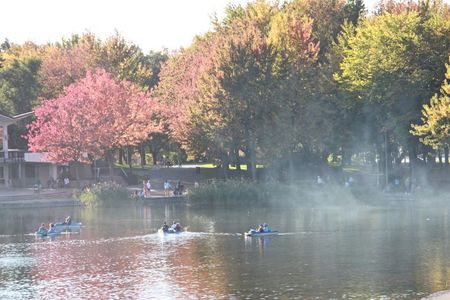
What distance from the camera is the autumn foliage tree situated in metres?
91.1

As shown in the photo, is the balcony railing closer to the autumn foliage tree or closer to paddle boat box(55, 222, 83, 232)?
the autumn foliage tree

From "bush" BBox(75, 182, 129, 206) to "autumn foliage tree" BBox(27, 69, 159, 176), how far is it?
962cm

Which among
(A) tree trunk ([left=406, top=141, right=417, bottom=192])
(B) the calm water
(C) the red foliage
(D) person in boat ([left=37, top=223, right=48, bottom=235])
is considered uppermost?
(C) the red foliage

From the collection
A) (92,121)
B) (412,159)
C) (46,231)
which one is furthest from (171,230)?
(412,159)

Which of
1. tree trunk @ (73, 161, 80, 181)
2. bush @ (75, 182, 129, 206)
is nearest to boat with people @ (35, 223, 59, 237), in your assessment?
bush @ (75, 182, 129, 206)

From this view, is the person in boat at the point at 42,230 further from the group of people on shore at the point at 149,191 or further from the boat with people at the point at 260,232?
the group of people on shore at the point at 149,191

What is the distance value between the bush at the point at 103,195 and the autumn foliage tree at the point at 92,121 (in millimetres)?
9621

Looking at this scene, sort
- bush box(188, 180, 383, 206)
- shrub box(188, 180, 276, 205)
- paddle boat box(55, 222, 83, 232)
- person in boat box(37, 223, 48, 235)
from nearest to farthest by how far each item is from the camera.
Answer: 1. person in boat box(37, 223, 48, 235)
2. paddle boat box(55, 222, 83, 232)
3. bush box(188, 180, 383, 206)
4. shrub box(188, 180, 276, 205)

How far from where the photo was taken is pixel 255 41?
87.2 meters

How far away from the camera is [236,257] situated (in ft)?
163

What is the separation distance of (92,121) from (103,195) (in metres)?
12.8

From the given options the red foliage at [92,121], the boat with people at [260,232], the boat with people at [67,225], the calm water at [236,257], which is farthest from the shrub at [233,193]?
the boat with people at [260,232]

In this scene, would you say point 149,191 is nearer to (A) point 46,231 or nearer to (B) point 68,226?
(B) point 68,226

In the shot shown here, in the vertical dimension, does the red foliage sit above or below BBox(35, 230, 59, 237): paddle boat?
above
